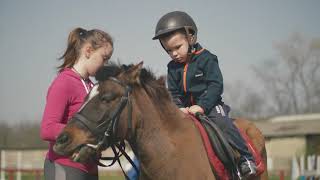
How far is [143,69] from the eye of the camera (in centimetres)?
476

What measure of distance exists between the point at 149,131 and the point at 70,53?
1.25 m

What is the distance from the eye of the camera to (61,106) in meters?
4.76

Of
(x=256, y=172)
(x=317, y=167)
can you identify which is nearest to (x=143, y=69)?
(x=256, y=172)

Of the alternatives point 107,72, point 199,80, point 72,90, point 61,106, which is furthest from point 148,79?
point 199,80

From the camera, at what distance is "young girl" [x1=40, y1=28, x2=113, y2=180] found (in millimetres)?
4723

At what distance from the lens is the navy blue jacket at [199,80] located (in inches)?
217

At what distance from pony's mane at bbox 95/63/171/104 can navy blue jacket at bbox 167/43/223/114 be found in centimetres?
71

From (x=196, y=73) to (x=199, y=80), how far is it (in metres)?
0.10

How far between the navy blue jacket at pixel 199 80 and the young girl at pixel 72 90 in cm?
102

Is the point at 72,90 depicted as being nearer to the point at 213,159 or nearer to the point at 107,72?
the point at 107,72

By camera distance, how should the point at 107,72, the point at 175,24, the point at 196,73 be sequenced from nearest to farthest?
the point at 107,72, the point at 175,24, the point at 196,73

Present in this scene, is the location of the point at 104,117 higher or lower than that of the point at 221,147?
higher

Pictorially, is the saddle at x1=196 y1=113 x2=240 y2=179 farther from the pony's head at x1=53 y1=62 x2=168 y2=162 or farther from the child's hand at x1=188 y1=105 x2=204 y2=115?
the pony's head at x1=53 y1=62 x2=168 y2=162

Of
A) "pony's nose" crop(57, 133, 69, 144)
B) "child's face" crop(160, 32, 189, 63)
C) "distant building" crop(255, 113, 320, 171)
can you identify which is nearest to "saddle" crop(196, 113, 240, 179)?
"child's face" crop(160, 32, 189, 63)
